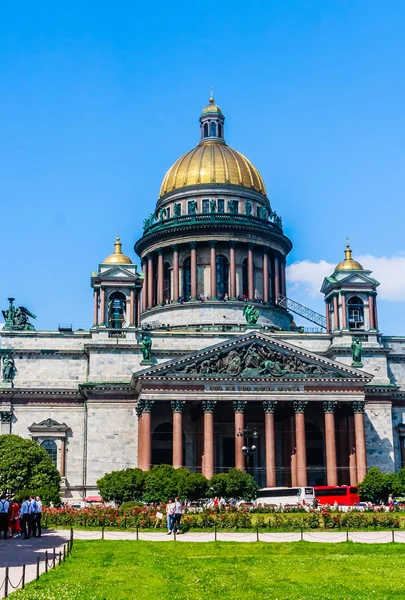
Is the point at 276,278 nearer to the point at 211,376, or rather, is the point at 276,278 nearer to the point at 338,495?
the point at 211,376

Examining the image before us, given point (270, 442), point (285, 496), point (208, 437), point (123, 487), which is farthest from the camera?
point (270, 442)

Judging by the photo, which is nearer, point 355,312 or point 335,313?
point 335,313

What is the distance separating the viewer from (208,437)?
69.8 meters

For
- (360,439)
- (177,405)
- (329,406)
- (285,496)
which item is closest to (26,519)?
(285,496)

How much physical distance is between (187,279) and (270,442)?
27799 mm

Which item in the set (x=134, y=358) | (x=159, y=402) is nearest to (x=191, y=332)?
(x=134, y=358)

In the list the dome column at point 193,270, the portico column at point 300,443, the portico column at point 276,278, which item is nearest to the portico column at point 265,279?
the portico column at point 276,278

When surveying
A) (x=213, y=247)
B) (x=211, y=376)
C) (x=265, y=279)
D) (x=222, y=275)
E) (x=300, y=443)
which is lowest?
(x=300, y=443)

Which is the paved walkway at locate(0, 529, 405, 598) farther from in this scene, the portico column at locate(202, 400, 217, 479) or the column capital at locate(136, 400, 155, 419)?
the column capital at locate(136, 400, 155, 419)

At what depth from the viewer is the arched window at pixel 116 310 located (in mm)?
81688

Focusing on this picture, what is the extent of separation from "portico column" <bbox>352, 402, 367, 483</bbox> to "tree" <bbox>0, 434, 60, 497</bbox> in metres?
24.9

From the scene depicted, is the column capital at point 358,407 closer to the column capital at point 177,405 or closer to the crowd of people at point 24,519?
the column capital at point 177,405

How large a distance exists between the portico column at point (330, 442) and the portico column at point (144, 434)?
48.7 ft

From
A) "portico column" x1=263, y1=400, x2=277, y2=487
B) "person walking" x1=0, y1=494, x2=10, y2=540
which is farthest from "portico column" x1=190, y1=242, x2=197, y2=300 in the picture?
"person walking" x1=0, y1=494, x2=10, y2=540
